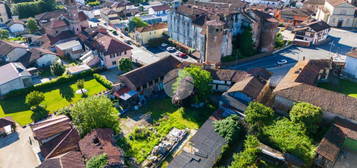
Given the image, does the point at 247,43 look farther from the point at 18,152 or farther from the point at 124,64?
the point at 18,152

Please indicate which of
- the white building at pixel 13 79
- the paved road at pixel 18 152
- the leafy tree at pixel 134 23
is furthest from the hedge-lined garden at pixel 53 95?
Answer: the leafy tree at pixel 134 23

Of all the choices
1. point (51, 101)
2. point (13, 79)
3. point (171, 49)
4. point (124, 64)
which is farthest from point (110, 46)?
point (13, 79)

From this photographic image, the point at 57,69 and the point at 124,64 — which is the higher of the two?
the point at 124,64

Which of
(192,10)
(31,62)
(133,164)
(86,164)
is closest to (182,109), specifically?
(133,164)

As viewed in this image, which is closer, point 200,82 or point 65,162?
point 65,162

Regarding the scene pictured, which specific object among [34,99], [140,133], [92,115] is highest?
[92,115]

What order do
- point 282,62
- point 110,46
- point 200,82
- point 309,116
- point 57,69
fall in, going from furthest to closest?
point 110,46, point 282,62, point 57,69, point 200,82, point 309,116

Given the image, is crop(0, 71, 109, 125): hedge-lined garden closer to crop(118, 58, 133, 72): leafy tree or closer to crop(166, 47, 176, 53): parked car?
crop(118, 58, 133, 72): leafy tree

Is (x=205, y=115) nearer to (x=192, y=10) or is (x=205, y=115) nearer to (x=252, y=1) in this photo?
(x=192, y=10)
